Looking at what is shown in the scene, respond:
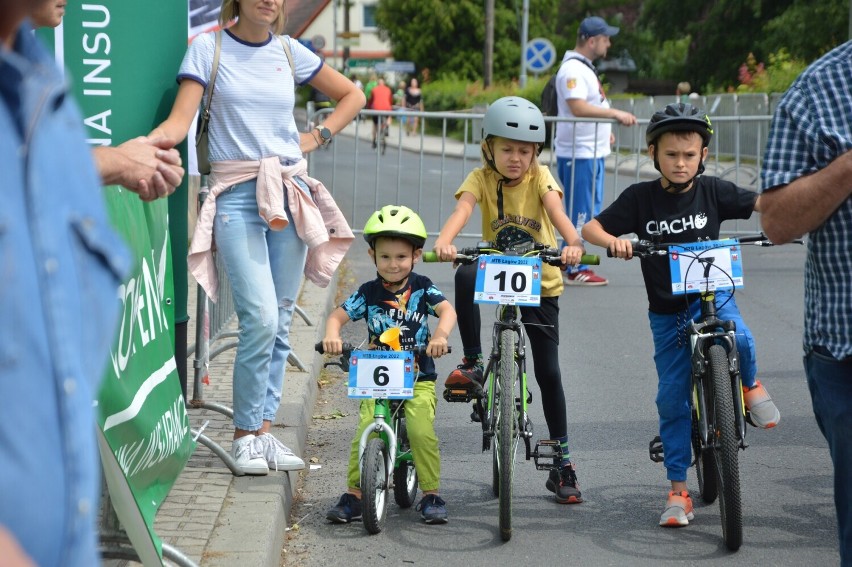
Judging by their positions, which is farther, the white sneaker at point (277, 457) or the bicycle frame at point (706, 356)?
the white sneaker at point (277, 457)

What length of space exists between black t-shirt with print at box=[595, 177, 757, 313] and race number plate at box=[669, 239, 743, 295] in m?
0.14

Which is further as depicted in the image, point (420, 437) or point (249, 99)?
point (249, 99)

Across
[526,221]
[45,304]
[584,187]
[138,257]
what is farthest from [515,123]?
[584,187]

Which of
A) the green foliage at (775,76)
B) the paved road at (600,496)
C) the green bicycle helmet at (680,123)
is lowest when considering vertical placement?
the paved road at (600,496)

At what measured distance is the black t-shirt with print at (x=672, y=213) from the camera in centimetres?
532

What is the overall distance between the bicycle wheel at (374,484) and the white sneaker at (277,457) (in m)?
0.51

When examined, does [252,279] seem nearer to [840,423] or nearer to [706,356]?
[706,356]

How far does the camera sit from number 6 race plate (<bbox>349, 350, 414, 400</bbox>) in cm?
520

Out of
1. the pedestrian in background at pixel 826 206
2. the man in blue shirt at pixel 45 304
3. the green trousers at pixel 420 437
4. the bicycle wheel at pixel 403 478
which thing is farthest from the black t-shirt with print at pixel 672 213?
the man in blue shirt at pixel 45 304

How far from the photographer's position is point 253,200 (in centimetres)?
544

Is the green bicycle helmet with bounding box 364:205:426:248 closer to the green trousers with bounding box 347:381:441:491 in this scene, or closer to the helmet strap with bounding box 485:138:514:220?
the helmet strap with bounding box 485:138:514:220

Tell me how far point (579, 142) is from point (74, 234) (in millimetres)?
10529

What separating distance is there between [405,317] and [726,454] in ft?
4.61

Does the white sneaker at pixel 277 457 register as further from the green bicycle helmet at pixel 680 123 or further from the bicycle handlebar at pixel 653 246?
the green bicycle helmet at pixel 680 123
